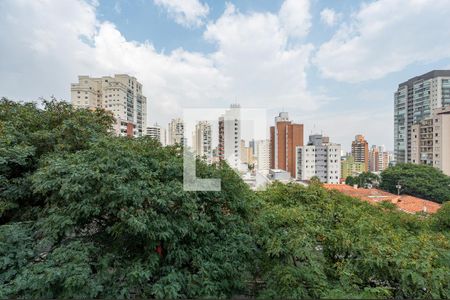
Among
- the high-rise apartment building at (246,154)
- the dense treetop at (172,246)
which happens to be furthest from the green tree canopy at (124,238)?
the high-rise apartment building at (246,154)

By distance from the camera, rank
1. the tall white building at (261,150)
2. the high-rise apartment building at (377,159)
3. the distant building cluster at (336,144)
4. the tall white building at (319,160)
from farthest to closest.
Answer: the high-rise apartment building at (377,159), the tall white building at (319,160), the distant building cluster at (336,144), the tall white building at (261,150)

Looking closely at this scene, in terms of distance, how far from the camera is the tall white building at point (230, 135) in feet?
9.98

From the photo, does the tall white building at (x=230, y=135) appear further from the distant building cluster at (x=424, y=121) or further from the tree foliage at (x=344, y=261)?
the distant building cluster at (x=424, y=121)

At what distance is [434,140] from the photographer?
14969 millimetres

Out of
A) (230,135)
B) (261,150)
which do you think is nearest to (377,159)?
(261,150)

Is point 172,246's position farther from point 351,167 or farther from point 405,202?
point 351,167

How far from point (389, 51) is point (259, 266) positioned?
5.46 meters

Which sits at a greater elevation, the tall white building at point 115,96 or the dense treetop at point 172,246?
the tall white building at point 115,96

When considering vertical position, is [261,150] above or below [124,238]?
above

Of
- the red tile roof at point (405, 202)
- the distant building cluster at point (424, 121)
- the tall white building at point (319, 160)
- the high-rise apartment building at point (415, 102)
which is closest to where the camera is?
the red tile roof at point (405, 202)

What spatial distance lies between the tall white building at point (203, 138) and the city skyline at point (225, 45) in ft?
1.82

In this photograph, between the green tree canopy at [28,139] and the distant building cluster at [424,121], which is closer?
the green tree canopy at [28,139]

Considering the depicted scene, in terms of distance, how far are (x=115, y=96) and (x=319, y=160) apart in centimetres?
2219

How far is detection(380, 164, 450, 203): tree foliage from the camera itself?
12.2m
